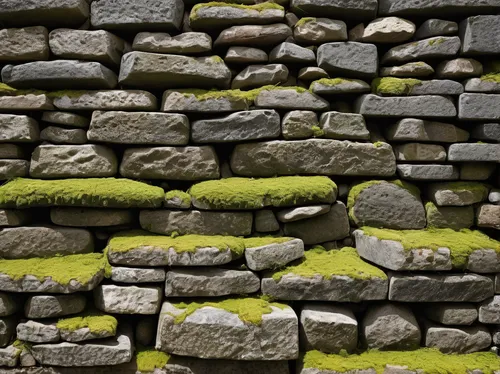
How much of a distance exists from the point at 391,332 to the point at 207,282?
138 centimetres

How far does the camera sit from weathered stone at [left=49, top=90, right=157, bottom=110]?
2740 millimetres

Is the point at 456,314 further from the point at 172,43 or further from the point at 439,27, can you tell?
the point at 172,43

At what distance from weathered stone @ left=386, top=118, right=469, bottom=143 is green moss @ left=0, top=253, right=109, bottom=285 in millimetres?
2512

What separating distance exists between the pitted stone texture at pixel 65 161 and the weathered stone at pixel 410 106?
2219 millimetres

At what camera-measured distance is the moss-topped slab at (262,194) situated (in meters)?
2.61

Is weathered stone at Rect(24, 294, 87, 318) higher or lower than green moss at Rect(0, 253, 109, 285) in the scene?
lower

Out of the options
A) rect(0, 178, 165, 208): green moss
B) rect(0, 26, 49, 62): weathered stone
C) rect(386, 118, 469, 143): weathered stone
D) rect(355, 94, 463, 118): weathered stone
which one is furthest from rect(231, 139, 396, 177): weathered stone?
rect(0, 26, 49, 62): weathered stone

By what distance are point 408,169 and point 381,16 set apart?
4.30 ft

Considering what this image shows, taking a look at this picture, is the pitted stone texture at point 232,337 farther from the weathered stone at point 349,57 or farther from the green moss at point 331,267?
the weathered stone at point 349,57

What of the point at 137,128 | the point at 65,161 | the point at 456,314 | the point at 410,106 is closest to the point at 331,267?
the point at 456,314

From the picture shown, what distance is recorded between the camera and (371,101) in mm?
2803

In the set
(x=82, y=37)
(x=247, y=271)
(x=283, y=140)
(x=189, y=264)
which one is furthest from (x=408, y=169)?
(x=82, y=37)

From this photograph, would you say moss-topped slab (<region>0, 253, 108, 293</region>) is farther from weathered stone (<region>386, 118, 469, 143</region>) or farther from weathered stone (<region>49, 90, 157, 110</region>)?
weathered stone (<region>386, 118, 469, 143</region>)

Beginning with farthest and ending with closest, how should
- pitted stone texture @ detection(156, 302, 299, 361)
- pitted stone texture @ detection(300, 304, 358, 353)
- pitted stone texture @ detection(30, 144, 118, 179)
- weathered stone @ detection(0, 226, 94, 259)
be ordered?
pitted stone texture @ detection(30, 144, 118, 179) → weathered stone @ detection(0, 226, 94, 259) → pitted stone texture @ detection(300, 304, 358, 353) → pitted stone texture @ detection(156, 302, 299, 361)
